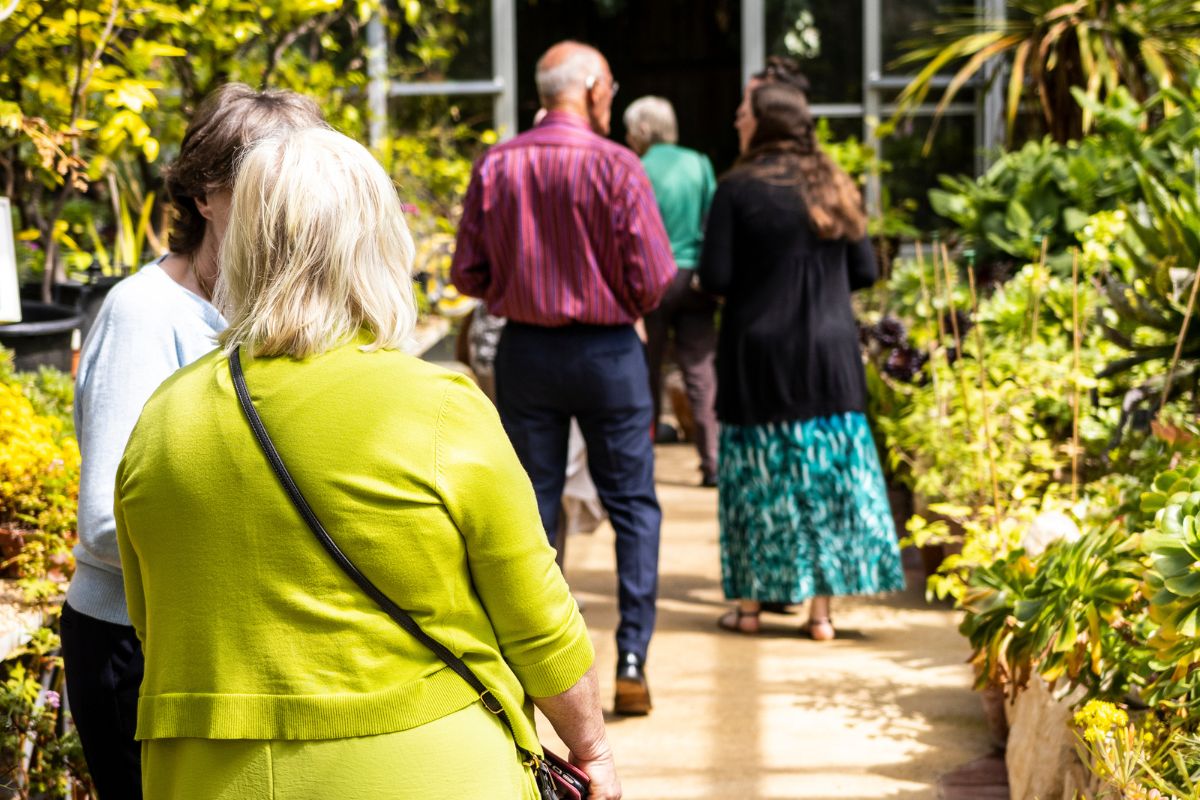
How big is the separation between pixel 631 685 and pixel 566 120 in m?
1.58

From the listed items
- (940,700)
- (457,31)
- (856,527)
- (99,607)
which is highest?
(457,31)

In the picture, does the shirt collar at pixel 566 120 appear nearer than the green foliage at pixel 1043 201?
Yes

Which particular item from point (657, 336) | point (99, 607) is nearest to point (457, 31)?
point (657, 336)

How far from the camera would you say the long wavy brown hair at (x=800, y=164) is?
4.45 metres

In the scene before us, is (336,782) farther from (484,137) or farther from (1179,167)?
(484,137)

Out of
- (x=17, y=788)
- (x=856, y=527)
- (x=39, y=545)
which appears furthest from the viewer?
(x=856, y=527)

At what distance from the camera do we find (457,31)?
982cm

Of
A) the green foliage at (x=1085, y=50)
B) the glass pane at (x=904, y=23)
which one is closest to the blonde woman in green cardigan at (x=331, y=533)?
the green foliage at (x=1085, y=50)

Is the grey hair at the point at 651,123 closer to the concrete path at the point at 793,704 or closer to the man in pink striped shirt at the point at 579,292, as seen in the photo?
the concrete path at the point at 793,704

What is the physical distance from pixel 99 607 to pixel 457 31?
829cm

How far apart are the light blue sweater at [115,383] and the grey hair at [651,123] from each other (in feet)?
16.8

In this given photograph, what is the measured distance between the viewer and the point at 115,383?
200 cm

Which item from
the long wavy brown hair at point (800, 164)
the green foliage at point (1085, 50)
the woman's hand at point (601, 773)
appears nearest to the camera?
the woman's hand at point (601, 773)

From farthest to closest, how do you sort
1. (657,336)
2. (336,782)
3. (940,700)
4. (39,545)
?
(657,336)
(940,700)
(39,545)
(336,782)
